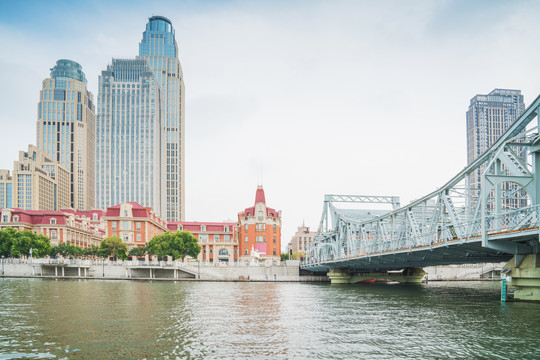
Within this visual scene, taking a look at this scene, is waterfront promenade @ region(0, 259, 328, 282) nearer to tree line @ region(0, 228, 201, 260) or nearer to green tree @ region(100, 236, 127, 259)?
tree line @ region(0, 228, 201, 260)

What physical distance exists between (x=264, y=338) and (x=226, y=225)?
127m

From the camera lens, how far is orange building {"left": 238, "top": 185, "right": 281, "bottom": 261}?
5246 inches

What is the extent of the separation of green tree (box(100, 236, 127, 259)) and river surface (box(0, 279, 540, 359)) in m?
73.0

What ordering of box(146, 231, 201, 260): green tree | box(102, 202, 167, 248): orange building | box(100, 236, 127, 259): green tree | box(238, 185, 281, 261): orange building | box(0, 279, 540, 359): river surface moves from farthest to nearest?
box(238, 185, 281, 261): orange building < box(102, 202, 167, 248): orange building < box(100, 236, 127, 259): green tree < box(146, 231, 201, 260): green tree < box(0, 279, 540, 359): river surface

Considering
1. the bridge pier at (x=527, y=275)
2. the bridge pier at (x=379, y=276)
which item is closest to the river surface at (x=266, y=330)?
the bridge pier at (x=527, y=275)

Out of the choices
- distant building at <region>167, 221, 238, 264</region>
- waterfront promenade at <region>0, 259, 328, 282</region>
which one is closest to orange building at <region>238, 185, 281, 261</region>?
distant building at <region>167, 221, 238, 264</region>

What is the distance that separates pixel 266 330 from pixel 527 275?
21.1 metres

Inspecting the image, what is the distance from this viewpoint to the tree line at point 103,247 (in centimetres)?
10712

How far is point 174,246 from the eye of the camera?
375 ft

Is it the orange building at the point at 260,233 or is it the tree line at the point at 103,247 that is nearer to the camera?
the tree line at the point at 103,247

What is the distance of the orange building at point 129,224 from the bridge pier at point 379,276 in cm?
5808

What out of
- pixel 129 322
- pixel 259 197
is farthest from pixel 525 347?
pixel 259 197

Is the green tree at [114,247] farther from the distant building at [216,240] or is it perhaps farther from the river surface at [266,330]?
the river surface at [266,330]

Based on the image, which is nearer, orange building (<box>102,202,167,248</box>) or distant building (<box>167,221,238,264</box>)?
orange building (<box>102,202,167,248</box>)
